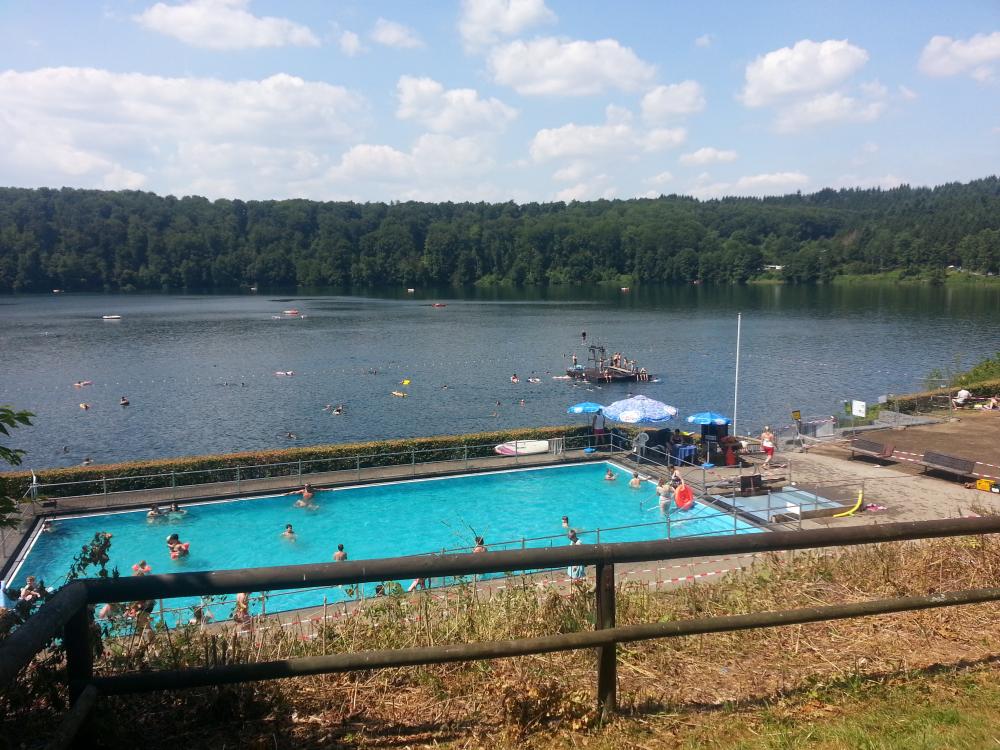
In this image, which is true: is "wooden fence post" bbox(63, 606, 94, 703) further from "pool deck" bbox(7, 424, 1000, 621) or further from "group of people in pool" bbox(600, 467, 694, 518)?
"group of people in pool" bbox(600, 467, 694, 518)

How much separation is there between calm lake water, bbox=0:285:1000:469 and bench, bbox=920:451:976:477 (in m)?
17.5

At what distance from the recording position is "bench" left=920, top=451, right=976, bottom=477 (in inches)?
852

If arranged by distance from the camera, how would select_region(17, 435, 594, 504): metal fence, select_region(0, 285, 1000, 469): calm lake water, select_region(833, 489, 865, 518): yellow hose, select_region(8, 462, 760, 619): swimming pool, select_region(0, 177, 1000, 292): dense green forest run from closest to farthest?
1. select_region(833, 489, 865, 518): yellow hose
2. select_region(8, 462, 760, 619): swimming pool
3. select_region(17, 435, 594, 504): metal fence
4. select_region(0, 285, 1000, 469): calm lake water
5. select_region(0, 177, 1000, 292): dense green forest

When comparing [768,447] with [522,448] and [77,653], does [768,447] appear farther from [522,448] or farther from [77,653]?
[77,653]

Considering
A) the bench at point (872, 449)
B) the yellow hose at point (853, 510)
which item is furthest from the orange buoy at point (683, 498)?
the bench at point (872, 449)

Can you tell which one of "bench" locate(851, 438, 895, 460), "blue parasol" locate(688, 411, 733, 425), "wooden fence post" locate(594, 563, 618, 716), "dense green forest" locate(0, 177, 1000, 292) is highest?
"dense green forest" locate(0, 177, 1000, 292)

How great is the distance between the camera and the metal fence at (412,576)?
9.02 ft

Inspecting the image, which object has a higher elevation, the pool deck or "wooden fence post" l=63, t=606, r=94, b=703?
"wooden fence post" l=63, t=606, r=94, b=703

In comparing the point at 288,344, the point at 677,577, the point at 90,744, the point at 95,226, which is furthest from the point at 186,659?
the point at 95,226

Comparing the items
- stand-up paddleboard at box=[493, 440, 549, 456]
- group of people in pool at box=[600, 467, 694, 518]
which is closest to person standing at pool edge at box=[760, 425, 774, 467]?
group of people in pool at box=[600, 467, 694, 518]

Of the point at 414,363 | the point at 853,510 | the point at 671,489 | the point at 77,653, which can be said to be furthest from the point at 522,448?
the point at 414,363

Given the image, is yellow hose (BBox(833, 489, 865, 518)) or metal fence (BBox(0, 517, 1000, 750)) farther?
yellow hose (BBox(833, 489, 865, 518))

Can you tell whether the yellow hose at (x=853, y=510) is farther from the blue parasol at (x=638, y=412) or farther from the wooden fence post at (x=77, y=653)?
the wooden fence post at (x=77, y=653)

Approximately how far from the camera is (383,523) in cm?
2305
